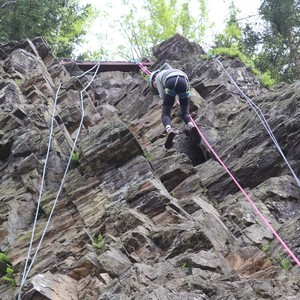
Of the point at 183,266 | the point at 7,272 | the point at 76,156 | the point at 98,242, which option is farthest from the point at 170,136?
the point at 7,272

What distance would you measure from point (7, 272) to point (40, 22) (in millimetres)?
14385

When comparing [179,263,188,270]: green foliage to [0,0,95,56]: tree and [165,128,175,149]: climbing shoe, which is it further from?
[0,0,95,56]: tree

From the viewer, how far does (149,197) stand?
930cm

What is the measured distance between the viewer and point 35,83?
51.1ft

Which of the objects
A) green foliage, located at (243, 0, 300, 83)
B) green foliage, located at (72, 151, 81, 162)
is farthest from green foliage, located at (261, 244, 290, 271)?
green foliage, located at (243, 0, 300, 83)

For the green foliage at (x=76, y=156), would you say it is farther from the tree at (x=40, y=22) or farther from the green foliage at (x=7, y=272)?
the tree at (x=40, y=22)

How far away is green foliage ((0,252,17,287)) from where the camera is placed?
8.37m

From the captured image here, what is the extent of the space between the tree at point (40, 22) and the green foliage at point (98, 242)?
45.0 ft

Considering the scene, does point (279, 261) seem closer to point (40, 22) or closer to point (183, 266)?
point (183, 266)

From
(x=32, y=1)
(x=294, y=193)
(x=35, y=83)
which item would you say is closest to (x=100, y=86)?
(x=35, y=83)

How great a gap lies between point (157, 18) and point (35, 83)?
13030 mm

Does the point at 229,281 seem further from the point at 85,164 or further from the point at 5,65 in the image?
the point at 5,65

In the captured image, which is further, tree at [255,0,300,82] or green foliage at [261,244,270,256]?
tree at [255,0,300,82]

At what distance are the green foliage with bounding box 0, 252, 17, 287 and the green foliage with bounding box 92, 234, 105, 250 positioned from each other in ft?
4.58
